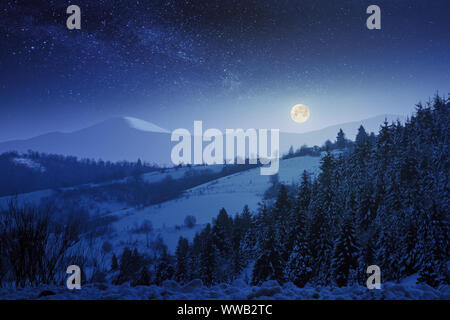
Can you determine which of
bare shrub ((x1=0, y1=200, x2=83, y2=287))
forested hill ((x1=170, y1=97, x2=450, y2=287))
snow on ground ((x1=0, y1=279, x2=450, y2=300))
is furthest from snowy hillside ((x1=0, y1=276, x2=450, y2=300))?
forested hill ((x1=170, y1=97, x2=450, y2=287))

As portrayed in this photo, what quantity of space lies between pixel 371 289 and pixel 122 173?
296 ft

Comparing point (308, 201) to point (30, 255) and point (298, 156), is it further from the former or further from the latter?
point (298, 156)

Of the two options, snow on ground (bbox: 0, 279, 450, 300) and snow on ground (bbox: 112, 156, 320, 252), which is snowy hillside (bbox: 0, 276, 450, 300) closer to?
snow on ground (bbox: 0, 279, 450, 300)

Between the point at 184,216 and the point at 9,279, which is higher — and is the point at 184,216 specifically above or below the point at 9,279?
below

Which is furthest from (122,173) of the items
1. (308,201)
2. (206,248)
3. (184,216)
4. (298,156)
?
(308,201)

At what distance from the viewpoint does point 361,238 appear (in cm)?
1596

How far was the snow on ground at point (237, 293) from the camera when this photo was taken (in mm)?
3646

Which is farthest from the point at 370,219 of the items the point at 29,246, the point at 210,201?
the point at 210,201

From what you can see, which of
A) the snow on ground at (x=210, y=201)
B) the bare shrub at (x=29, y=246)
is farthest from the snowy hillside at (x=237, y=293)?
the snow on ground at (x=210, y=201)

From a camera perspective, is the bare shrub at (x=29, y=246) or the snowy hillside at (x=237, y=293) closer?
the snowy hillside at (x=237, y=293)

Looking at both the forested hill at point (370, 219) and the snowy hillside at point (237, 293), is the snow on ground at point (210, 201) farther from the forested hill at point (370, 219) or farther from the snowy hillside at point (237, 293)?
the snowy hillside at point (237, 293)

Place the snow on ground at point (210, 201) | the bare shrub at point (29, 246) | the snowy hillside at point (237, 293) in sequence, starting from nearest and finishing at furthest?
the snowy hillside at point (237, 293) → the bare shrub at point (29, 246) → the snow on ground at point (210, 201)

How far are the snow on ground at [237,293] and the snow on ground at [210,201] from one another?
4976 centimetres

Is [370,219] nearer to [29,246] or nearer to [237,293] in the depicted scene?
[237,293]
